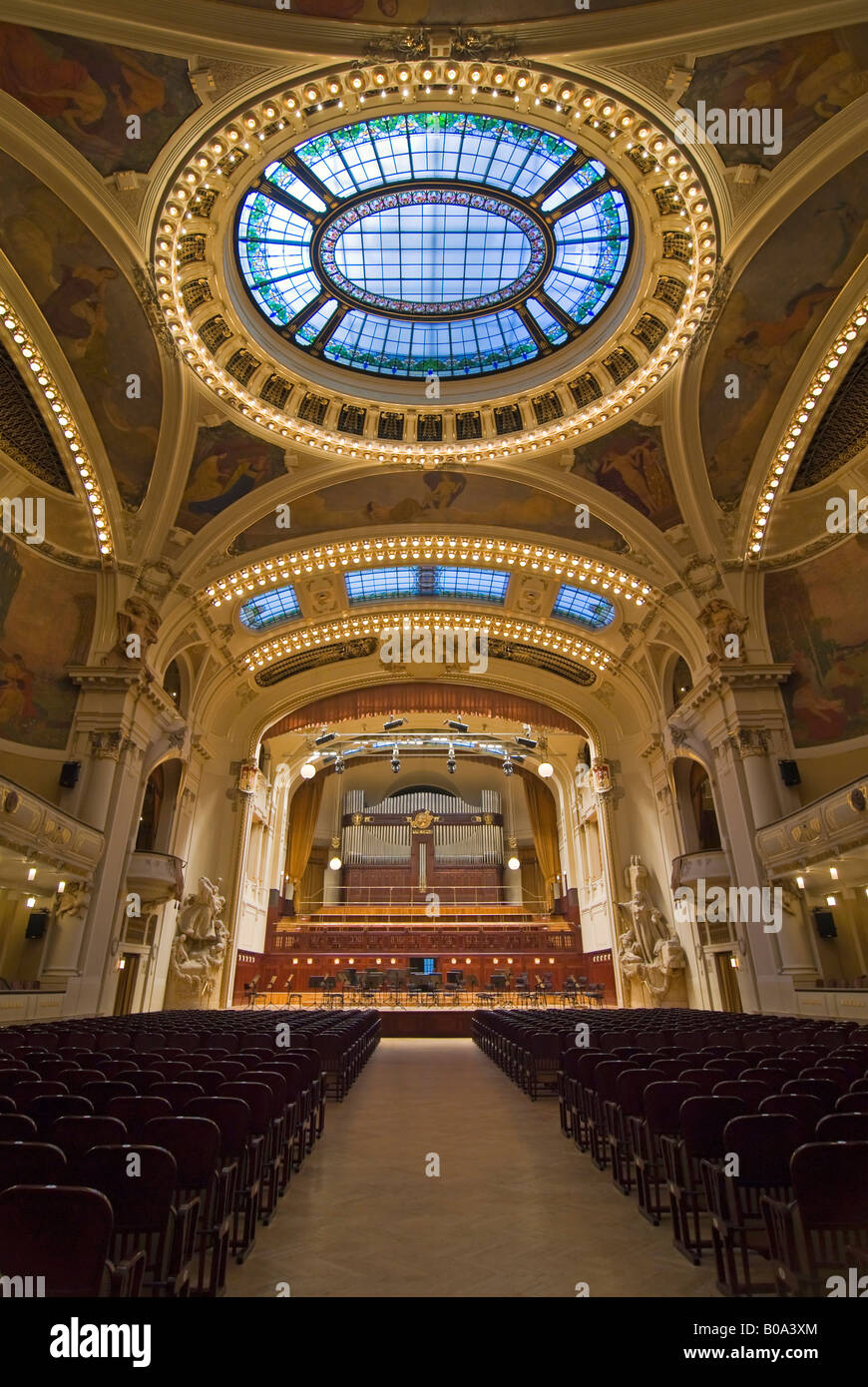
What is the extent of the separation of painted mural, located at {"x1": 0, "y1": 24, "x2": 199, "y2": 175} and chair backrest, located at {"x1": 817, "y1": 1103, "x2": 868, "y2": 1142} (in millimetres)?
15916

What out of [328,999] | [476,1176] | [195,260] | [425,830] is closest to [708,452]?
[195,260]

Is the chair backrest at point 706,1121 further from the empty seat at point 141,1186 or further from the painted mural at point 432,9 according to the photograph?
the painted mural at point 432,9

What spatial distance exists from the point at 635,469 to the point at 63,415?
14.4m

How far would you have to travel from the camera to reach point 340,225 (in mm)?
16109

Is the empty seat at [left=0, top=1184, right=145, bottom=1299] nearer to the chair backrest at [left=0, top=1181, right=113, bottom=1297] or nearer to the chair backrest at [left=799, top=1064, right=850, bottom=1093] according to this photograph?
the chair backrest at [left=0, top=1181, right=113, bottom=1297]

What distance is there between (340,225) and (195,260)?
139 inches

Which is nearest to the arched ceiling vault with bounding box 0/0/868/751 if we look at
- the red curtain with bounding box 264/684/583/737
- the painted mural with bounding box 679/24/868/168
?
the painted mural with bounding box 679/24/868/168

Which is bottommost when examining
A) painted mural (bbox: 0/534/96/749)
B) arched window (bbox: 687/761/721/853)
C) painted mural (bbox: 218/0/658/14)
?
arched window (bbox: 687/761/721/853)

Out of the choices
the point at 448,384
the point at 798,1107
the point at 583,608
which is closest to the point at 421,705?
the point at 583,608

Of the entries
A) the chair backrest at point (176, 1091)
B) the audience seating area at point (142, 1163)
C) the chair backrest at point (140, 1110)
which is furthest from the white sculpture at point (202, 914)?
the chair backrest at point (140, 1110)

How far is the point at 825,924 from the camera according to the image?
15.8 metres

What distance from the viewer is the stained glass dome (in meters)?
14.3

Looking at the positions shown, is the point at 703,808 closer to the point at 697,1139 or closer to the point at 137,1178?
the point at 697,1139
